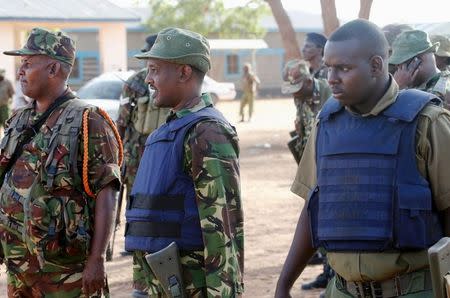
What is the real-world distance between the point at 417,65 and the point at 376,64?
6.87 ft

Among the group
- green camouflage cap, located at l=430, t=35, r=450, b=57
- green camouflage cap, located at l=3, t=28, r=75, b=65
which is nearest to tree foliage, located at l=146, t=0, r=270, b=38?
green camouflage cap, located at l=430, t=35, r=450, b=57

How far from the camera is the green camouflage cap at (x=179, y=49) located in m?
4.17

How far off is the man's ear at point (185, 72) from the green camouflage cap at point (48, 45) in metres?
0.99

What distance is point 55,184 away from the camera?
474cm

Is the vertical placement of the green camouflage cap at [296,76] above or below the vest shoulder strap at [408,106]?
Result: below

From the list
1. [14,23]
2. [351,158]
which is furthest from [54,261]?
[14,23]

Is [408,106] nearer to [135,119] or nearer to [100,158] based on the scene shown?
[100,158]

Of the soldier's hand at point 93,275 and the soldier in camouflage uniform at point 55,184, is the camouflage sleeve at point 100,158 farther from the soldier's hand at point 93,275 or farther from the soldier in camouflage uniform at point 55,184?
the soldier's hand at point 93,275

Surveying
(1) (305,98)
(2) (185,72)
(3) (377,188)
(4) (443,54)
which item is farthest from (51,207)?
(1) (305,98)

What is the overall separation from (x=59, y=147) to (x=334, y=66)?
1.73m

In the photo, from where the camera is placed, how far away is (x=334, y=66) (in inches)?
143

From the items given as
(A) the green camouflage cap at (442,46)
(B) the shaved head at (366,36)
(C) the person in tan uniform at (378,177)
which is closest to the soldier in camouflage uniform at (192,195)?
Answer: (C) the person in tan uniform at (378,177)

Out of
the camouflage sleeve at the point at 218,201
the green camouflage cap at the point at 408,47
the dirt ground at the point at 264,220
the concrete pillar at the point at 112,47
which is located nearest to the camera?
the camouflage sleeve at the point at 218,201

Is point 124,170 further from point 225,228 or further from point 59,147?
point 225,228
